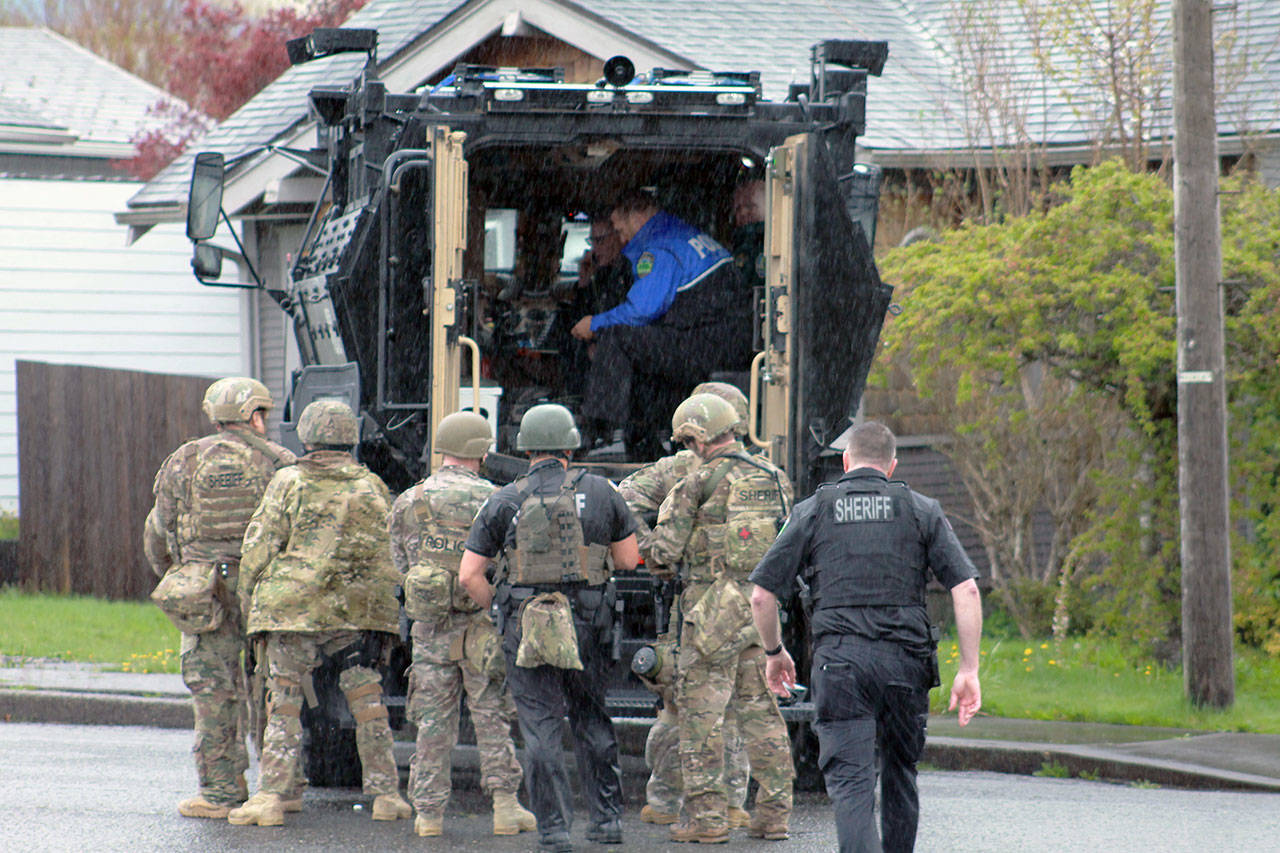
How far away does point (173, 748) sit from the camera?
9.64 meters

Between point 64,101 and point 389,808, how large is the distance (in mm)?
18837

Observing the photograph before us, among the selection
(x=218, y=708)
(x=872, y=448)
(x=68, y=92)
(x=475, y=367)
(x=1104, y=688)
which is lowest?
(x=1104, y=688)

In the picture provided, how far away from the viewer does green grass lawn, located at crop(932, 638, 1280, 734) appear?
951 cm

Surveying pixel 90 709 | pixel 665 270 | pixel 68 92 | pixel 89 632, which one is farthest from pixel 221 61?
pixel 665 270

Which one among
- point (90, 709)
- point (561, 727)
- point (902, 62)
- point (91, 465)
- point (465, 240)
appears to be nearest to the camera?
point (561, 727)

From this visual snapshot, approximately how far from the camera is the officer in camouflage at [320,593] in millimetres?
7211

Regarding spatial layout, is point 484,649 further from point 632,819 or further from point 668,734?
point 632,819

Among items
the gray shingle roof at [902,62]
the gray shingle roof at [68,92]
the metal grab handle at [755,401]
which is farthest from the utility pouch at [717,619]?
the gray shingle roof at [68,92]

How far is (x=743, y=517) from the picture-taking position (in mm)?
6926

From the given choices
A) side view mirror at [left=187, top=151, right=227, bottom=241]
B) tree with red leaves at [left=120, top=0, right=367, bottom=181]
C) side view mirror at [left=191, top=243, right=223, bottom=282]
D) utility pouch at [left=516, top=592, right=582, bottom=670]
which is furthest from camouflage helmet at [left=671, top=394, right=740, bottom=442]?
tree with red leaves at [left=120, top=0, right=367, bottom=181]

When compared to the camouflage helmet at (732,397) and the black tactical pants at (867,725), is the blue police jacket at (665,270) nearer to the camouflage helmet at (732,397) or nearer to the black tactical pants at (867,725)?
the camouflage helmet at (732,397)

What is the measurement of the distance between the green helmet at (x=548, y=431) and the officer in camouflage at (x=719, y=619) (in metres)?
0.50

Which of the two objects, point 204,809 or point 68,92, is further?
point 68,92

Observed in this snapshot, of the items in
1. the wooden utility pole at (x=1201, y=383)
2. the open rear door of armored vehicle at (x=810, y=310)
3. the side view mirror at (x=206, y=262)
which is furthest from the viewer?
the wooden utility pole at (x=1201, y=383)
